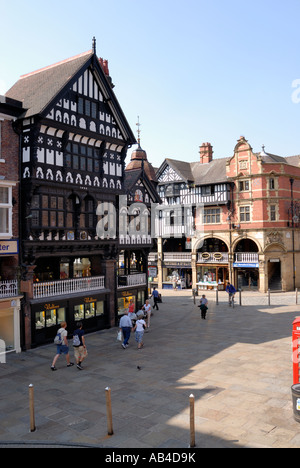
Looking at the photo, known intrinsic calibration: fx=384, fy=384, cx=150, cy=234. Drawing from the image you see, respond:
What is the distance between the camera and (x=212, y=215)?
137 ft

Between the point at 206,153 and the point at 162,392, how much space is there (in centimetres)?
3736

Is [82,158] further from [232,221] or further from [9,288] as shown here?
[232,221]

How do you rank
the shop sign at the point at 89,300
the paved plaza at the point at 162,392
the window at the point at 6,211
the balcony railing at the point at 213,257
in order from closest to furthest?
the paved plaza at the point at 162,392, the window at the point at 6,211, the shop sign at the point at 89,300, the balcony railing at the point at 213,257

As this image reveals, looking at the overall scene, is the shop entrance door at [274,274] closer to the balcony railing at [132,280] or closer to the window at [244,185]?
the window at [244,185]

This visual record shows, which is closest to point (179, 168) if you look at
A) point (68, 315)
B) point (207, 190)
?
point (207, 190)

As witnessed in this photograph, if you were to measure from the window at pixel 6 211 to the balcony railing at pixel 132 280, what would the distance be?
859 cm

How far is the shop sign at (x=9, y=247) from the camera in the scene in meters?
16.9

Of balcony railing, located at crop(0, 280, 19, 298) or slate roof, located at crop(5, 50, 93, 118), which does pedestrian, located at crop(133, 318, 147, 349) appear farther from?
slate roof, located at crop(5, 50, 93, 118)

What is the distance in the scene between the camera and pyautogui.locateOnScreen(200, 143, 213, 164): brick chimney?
45.6 metres

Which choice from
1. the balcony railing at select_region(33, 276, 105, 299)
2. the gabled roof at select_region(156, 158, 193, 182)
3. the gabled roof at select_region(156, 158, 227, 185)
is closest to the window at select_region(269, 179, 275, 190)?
the gabled roof at select_region(156, 158, 227, 185)

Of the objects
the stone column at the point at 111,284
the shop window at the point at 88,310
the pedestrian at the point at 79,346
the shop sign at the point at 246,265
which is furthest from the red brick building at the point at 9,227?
the shop sign at the point at 246,265

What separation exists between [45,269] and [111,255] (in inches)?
151
